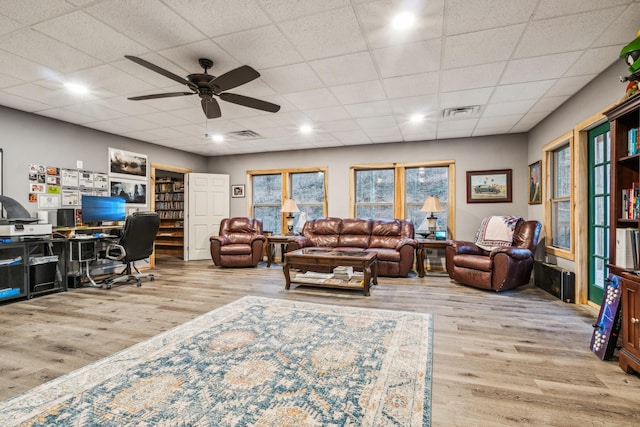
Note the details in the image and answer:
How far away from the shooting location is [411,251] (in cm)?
505

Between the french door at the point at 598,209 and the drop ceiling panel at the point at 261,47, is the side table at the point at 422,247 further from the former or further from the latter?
the drop ceiling panel at the point at 261,47

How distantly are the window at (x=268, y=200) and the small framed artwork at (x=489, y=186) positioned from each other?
4103 mm

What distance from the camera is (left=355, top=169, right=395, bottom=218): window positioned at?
6461 millimetres

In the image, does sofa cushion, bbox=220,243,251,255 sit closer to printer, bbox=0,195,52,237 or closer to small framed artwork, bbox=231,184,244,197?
small framed artwork, bbox=231,184,244,197

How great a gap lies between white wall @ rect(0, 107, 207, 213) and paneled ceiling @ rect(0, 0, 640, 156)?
22cm

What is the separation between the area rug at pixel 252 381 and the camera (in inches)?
62.0

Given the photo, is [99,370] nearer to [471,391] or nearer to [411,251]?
[471,391]

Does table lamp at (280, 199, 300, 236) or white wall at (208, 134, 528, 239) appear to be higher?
white wall at (208, 134, 528, 239)

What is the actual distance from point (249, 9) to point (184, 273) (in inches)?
180

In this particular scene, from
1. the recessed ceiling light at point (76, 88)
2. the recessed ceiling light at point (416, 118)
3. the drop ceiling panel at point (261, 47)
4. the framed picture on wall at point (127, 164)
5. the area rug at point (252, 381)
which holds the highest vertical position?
the drop ceiling panel at point (261, 47)

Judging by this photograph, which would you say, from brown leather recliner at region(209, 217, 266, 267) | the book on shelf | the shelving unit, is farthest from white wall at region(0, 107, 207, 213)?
the book on shelf

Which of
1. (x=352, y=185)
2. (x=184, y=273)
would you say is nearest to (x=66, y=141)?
(x=184, y=273)

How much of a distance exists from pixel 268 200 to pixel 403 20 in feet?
18.4

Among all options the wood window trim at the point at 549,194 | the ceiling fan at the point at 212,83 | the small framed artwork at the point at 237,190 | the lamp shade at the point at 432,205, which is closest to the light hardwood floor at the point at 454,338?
the wood window trim at the point at 549,194
